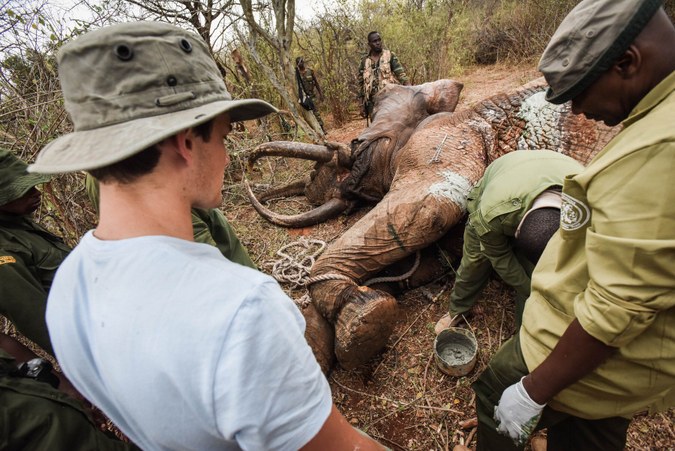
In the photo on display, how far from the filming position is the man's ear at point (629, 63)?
2.89ft

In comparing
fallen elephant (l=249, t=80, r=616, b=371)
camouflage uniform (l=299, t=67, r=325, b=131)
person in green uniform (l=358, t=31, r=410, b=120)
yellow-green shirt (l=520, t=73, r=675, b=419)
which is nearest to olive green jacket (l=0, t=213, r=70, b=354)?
fallen elephant (l=249, t=80, r=616, b=371)

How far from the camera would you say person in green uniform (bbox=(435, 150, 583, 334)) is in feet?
6.01

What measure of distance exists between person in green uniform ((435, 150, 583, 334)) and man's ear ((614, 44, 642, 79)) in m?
1.01

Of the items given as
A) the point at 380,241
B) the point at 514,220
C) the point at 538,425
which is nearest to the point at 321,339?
the point at 380,241

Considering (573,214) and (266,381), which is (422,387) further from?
(266,381)

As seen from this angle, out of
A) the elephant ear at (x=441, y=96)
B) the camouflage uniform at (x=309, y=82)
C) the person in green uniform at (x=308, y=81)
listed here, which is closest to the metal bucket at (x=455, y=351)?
the elephant ear at (x=441, y=96)

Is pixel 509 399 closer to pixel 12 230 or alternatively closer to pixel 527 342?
pixel 527 342

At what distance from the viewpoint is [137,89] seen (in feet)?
2.37

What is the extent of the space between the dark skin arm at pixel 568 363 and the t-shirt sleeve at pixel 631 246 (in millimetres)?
64

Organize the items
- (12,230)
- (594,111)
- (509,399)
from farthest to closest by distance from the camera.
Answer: (12,230) < (509,399) < (594,111)

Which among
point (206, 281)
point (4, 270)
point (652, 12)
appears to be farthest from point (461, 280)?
point (4, 270)

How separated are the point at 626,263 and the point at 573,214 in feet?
0.81

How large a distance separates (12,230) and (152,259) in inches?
87.1

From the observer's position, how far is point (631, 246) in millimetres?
813
